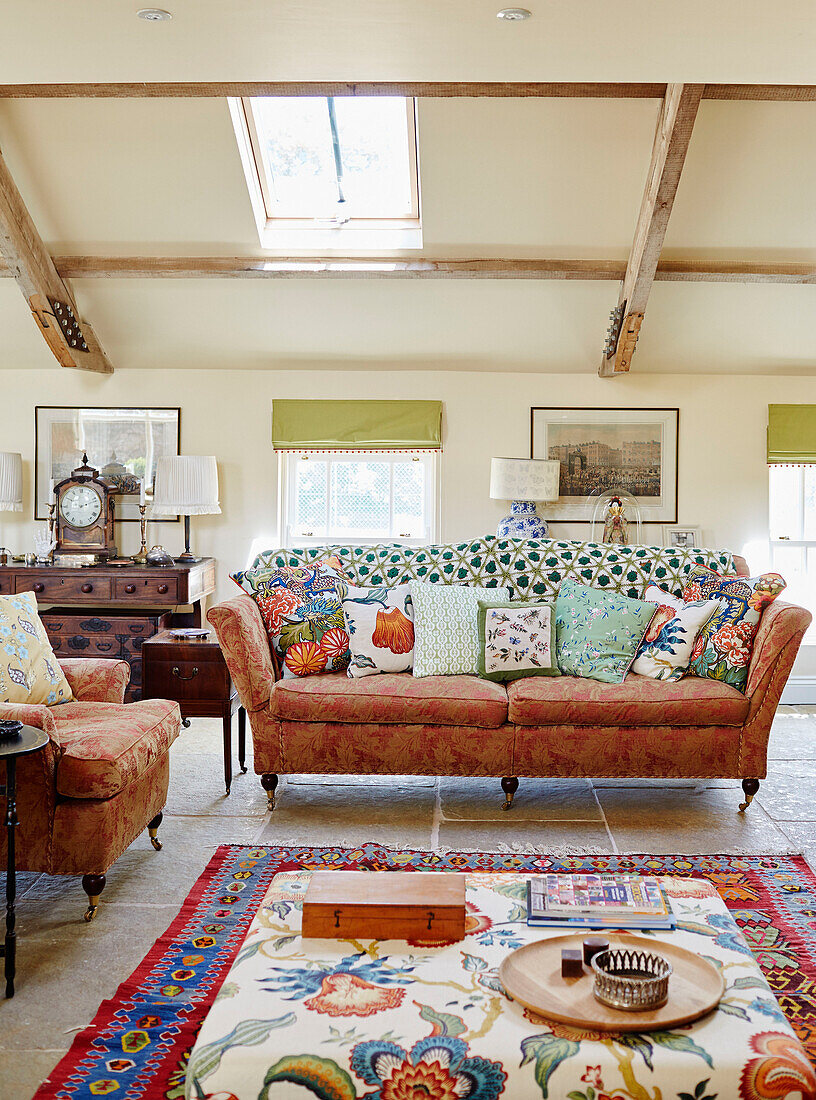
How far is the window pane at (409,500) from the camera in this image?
6.38 metres

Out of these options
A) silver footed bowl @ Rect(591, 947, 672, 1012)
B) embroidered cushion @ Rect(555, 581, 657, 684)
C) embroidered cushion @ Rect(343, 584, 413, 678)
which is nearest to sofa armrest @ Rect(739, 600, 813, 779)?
embroidered cushion @ Rect(555, 581, 657, 684)

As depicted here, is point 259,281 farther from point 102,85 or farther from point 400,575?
point 400,575

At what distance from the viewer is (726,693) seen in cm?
378

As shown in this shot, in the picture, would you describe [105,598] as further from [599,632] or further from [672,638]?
[672,638]

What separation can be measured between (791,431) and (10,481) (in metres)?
4.94

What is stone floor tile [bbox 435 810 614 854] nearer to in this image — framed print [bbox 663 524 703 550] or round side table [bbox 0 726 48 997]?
round side table [bbox 0 726 48 997]

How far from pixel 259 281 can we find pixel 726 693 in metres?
3.58

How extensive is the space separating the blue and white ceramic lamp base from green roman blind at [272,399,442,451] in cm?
66

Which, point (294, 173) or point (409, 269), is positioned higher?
point (294, 173)

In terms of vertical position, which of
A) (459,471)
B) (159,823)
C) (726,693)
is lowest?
(159,823)

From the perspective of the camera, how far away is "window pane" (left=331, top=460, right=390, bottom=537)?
21.0 ft

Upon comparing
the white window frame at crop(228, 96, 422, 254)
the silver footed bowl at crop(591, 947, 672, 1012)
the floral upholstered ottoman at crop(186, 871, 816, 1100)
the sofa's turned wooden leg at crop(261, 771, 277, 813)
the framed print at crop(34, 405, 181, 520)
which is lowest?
the sofa's turned wooden leg at crop(261, 771, 277, 813)

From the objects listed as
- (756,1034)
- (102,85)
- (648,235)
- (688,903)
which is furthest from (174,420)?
(756,1034)

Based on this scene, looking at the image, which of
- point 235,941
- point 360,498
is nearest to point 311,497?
point 360,498
